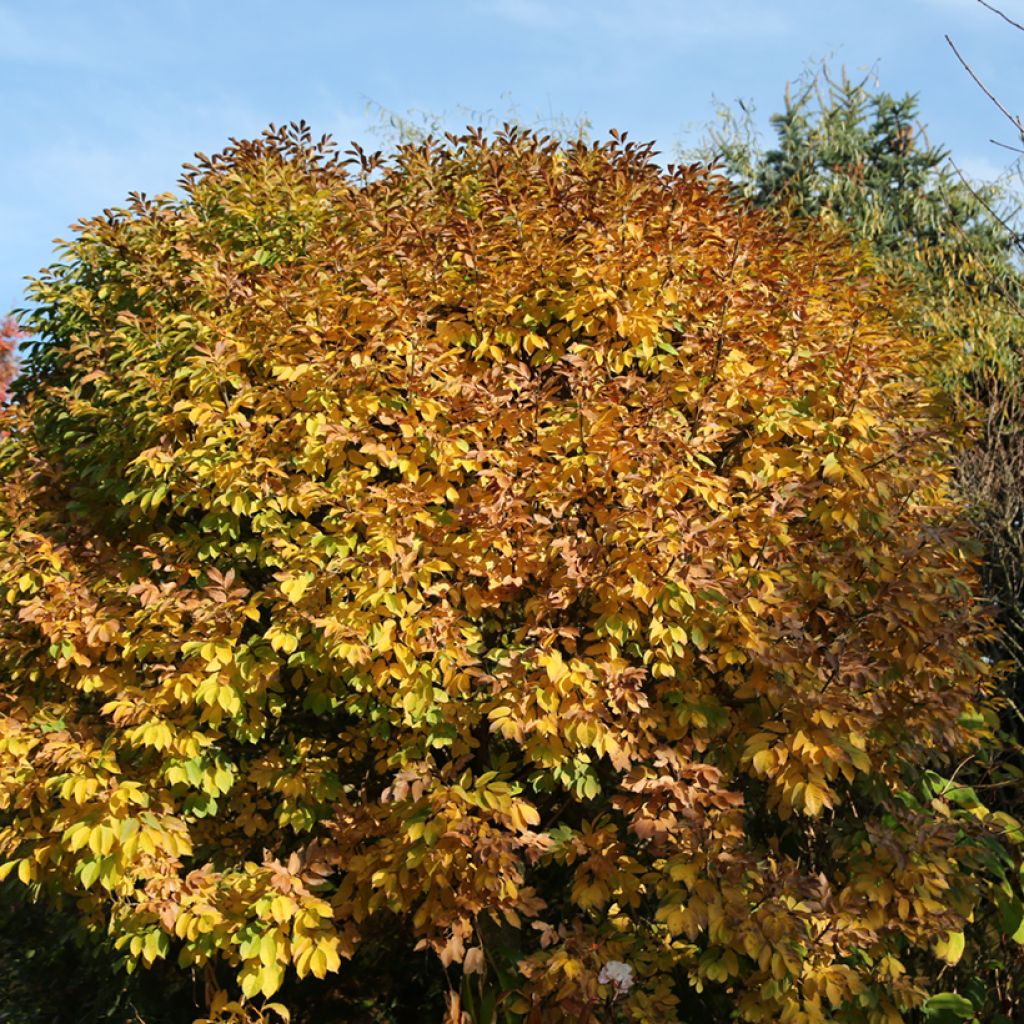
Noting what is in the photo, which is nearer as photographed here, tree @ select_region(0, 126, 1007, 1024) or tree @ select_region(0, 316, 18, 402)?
tree @ select_region(0, 126, 1007, 1024)

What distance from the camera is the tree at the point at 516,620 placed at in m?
3.72

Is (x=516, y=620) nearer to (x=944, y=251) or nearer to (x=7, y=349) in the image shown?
(x=944, y=251)

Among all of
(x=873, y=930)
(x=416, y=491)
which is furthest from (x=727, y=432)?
(x=873, y=930)

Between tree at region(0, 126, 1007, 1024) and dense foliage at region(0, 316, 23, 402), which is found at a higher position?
dense foliage at region(0, 316, 23, 402)

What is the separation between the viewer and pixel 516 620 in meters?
4.28

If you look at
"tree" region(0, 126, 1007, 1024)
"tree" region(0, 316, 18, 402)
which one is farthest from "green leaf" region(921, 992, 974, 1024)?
"tree" region(0, 316, 18, 402)

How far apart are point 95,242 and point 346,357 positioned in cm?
181

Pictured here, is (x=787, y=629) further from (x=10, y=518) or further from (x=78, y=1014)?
(x=78, y=1014)

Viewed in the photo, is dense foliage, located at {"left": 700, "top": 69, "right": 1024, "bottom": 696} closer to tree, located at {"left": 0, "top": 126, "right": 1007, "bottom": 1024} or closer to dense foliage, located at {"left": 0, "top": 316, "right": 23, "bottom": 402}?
tree, located at {"left": 0, "top": 126, "right": 1007, "bottom": 1024}

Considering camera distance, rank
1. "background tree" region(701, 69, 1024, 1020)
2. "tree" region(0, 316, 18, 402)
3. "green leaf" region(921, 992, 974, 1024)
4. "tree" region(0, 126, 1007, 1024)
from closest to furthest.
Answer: "tree" region(0, 126, 1007, 1024), "green leaf" region(921, 992, 974, 1024), "background tree" region(701, 69, 1024, 1020), "tree" region(0, 316, 18, 402)

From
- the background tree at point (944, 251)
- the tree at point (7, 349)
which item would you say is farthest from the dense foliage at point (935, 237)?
the tree at point (7, 349)

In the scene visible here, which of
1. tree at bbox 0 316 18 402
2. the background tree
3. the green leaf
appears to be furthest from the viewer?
tree at bbox 0 316 18 402

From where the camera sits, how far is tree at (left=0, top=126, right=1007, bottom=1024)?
3.72 m

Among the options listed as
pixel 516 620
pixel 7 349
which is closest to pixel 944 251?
pixel 516 620
